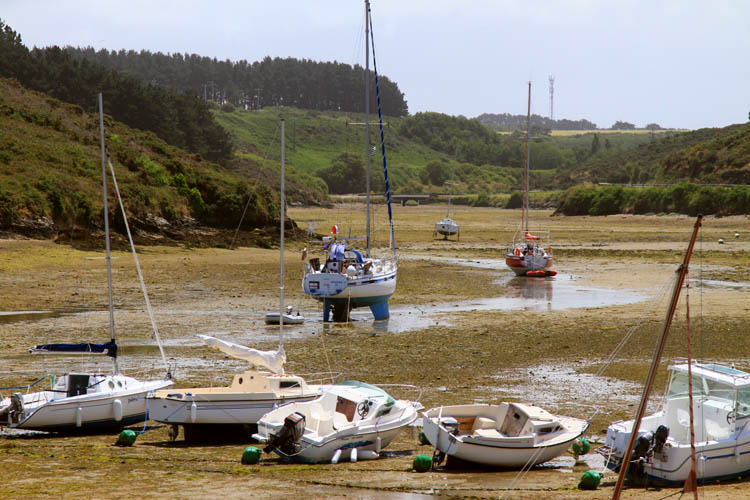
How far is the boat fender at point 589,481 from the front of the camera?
1544 centimetres

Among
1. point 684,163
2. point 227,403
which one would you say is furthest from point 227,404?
point 684,163

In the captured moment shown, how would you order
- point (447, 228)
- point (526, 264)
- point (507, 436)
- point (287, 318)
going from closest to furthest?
point (507, 436) → point (287, 318) → point (526, 264) → point (447, 228)

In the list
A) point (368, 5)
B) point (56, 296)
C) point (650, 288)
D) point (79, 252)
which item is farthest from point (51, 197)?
point (650, 288)

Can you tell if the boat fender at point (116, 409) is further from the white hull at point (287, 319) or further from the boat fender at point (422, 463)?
the white hull at point (287, 319)

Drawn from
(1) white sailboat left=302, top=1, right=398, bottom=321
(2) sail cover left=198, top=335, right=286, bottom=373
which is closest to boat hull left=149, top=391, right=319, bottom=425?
(2) sail cover left=198, top=335, right=286, bottom=373

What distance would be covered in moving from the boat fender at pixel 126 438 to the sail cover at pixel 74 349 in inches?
122

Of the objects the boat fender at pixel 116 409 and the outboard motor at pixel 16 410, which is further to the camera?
the boat fender at pixel 116 409

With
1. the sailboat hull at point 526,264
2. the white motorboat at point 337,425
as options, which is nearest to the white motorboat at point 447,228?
the sailboat hull at point 526,264

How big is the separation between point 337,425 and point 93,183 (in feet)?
150

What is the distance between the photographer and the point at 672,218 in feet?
311

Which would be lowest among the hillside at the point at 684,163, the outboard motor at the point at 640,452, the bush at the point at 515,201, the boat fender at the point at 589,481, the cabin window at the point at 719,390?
the boat fender at the point at 589,481

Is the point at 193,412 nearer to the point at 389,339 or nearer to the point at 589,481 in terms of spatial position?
the point at 589,481

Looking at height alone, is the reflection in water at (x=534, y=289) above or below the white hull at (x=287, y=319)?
above

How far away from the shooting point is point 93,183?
5919 cm
